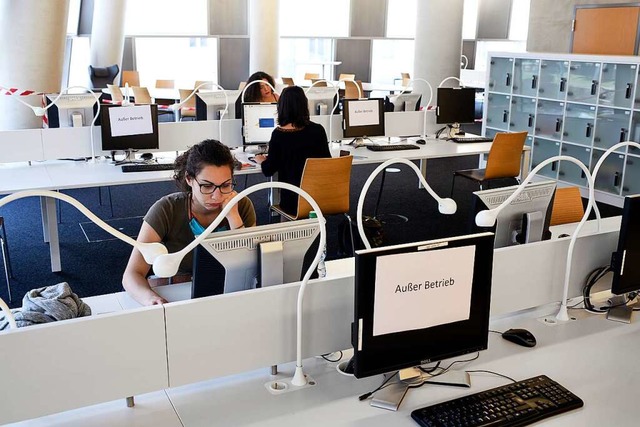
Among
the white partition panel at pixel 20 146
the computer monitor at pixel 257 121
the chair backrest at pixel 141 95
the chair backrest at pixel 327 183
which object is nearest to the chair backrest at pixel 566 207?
the chair backrest at pixel 327 183

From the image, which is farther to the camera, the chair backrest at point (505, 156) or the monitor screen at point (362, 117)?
the monitor screen at point (362, 117)

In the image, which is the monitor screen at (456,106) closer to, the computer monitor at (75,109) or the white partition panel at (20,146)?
the computer monitor at (75,109)

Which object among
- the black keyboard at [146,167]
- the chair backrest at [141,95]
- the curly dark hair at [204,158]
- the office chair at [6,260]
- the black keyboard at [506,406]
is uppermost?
the curly dark hair at [204,158]

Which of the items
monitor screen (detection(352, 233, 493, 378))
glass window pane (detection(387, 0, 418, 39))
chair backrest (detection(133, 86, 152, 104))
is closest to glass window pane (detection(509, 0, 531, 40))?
glass window pane (detection(387, 0, 418, 39))

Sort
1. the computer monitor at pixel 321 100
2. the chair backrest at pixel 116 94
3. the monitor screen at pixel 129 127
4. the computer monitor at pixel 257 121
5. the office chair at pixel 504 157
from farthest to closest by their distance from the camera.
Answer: the chair backrest at pixel 116 94, the computer monitor at pixel 321 100, the computer monitor at pixel 257 121, the office chair at pixel 504 157, the monitor screen at pixel 129 127

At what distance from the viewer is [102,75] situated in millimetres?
9945

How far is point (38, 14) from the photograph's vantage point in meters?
6.60

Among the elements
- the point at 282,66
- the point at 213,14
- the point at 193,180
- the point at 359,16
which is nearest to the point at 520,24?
the point at 359,16

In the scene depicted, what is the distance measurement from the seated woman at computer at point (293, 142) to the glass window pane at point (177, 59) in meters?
7.29

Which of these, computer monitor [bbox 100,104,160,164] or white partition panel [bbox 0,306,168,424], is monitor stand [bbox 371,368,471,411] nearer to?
white partition panel [bbox 0,306,168,424]

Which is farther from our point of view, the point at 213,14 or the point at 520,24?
the point at 520,24

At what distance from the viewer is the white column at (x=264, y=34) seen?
10.3 meters

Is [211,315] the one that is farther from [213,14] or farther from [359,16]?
[359,16]

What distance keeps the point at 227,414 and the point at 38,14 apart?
5998 millimetres
